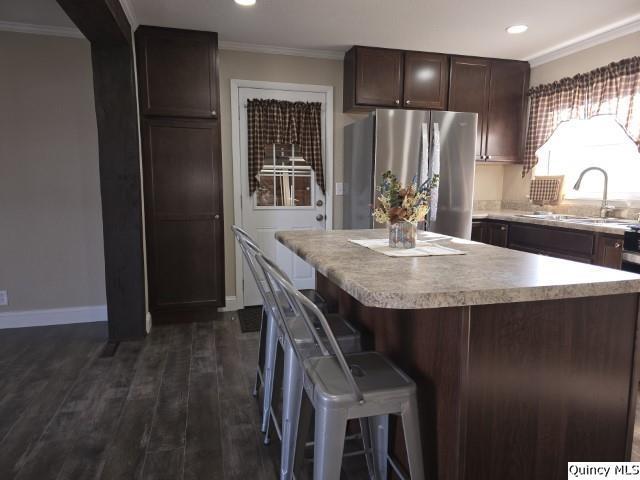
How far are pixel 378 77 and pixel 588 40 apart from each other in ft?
5.59

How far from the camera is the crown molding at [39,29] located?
10.2 feet

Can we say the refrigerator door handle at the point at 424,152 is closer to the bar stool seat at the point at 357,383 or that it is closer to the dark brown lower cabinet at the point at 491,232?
the dark brown lower cabinet at the point at 491,232

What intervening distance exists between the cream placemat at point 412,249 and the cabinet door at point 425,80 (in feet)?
7.05

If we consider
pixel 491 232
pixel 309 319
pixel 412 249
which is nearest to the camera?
pixel 309 319

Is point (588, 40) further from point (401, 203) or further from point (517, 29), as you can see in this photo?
point (401, 203)

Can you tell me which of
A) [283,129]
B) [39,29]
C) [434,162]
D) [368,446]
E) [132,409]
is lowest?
[132,409]

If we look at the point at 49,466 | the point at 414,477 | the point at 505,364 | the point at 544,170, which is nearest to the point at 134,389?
the point at 49,466

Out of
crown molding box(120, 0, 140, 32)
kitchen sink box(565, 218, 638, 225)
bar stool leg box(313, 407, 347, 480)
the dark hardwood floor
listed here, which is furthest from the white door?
bar stool leg box(313, 407, 347, 480)

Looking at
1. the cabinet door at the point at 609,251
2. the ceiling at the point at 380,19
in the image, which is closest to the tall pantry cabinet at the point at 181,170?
the ceiling at the point at 380,19

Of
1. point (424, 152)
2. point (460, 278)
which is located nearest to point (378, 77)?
point (424, 152)

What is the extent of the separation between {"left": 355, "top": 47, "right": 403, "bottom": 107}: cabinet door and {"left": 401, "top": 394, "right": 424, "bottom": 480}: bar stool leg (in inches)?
118

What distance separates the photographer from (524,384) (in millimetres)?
1252

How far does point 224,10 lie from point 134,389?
2.51 m

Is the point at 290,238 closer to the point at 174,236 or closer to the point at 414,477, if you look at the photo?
the point at 414,477
